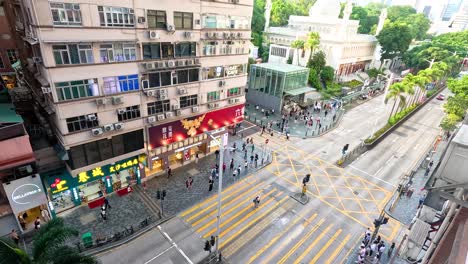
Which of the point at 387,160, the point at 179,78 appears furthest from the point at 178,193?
the point at 387,160

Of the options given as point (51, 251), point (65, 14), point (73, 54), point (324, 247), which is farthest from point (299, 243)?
point (65, 14)

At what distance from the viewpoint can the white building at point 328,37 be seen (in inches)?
2936

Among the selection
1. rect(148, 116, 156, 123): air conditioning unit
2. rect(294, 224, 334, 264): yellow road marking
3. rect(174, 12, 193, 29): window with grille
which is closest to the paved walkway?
rect(294, 224, 334, 264): yellow road marking

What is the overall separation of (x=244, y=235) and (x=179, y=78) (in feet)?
57.8

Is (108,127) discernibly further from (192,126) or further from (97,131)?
(192,126)

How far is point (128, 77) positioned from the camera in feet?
82.3

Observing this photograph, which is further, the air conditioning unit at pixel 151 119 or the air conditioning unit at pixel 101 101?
the air conditioning unit at pixel 151 119

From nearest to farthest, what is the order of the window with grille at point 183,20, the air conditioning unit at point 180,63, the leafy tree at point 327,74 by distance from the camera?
1. the window with grille at point 183,20
2. the air conditioning unit at point 180,63
3. the leafy tree at point 327,74

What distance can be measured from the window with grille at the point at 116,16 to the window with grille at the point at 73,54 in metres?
2.58

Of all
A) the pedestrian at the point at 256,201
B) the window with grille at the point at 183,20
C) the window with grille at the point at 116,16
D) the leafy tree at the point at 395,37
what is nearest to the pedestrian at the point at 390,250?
the pedestrian at the point at 256,201

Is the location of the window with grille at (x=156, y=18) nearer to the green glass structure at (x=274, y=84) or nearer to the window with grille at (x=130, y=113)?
the window with grille at (x=130, y=113)

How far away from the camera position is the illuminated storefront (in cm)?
3005

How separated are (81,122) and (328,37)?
71.5 metres

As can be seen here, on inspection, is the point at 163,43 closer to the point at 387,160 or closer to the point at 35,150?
the point at 35,150
